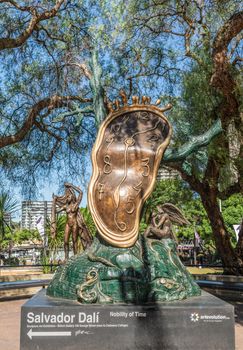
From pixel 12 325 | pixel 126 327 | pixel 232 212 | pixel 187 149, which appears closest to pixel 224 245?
pixel 187 149

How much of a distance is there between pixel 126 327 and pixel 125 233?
1.49 metres

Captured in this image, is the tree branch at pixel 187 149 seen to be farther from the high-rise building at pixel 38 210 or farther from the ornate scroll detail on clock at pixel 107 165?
the high-rise building at pixel 38 210

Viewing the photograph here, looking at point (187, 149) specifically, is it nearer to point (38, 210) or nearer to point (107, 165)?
point (107, 165)

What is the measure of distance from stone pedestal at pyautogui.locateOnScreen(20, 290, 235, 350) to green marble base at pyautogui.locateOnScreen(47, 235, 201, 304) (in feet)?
1.21

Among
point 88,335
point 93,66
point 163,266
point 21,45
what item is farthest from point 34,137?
point 88,335

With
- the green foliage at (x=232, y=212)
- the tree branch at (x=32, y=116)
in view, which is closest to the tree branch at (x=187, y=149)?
the tree branch at (x=32, y=116)

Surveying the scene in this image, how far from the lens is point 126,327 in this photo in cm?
589

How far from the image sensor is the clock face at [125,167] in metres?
7.01

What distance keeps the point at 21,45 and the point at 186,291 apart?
8601 millimetres

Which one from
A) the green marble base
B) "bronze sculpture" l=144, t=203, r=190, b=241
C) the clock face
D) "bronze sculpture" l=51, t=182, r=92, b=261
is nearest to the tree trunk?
"bronze sculpture" l=51, t=182, r=92, b=261

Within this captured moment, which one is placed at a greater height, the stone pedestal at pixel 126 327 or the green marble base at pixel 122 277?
the green marble base at pixel 122 277

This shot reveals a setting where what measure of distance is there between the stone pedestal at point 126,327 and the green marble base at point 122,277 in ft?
1.21

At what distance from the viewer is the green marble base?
637 centimetres

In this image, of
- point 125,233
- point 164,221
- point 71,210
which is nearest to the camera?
point 125,233
